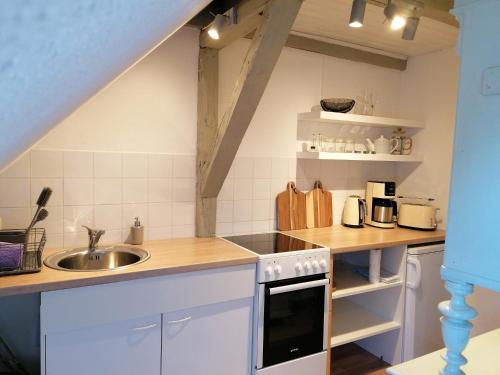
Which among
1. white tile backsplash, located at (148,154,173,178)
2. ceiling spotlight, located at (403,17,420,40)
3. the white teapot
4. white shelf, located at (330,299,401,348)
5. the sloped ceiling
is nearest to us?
the sloped ceiling

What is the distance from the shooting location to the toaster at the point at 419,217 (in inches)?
116

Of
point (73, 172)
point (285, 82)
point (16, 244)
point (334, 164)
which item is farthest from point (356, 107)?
point (16, 244)

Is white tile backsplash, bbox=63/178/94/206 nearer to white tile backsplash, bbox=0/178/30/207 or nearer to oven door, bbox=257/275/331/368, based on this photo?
Result: white tile backsplash, bbox=0/178/30/207

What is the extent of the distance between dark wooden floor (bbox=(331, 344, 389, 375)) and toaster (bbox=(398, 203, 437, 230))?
1.05 meters

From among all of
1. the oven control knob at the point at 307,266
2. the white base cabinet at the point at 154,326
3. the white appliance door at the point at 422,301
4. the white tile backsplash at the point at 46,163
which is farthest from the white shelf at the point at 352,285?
the white tile backsplash at the point at 46,163

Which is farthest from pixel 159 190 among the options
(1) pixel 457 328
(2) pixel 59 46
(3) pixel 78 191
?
(2) pixel 59 46

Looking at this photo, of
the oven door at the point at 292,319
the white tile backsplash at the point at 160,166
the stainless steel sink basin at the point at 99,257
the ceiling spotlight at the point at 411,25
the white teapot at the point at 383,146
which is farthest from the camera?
the white teapot at the point at 383,146

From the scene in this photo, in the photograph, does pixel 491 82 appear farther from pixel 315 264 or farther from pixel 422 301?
pixel 422 301

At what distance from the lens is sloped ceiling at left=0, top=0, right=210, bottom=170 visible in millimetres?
163

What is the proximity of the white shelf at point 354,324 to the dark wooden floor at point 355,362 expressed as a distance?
0.32 m

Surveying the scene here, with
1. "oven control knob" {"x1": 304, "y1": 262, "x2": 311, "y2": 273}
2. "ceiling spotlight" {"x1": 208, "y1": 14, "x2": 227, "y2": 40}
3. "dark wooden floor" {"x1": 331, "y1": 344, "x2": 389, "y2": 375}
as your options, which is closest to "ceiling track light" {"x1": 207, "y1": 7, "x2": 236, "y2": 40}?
"ceiling spotlight" {"x1": 208, "y1": 14, "x2": 227, "y2": 40}

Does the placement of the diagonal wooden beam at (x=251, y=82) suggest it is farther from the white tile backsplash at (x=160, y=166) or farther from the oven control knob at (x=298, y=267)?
the oven control knob at (x=298, y=267)

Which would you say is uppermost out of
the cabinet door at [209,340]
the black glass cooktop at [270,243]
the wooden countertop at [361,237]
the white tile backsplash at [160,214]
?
the white tile backsplash at [160,214]

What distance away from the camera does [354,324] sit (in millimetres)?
2701
